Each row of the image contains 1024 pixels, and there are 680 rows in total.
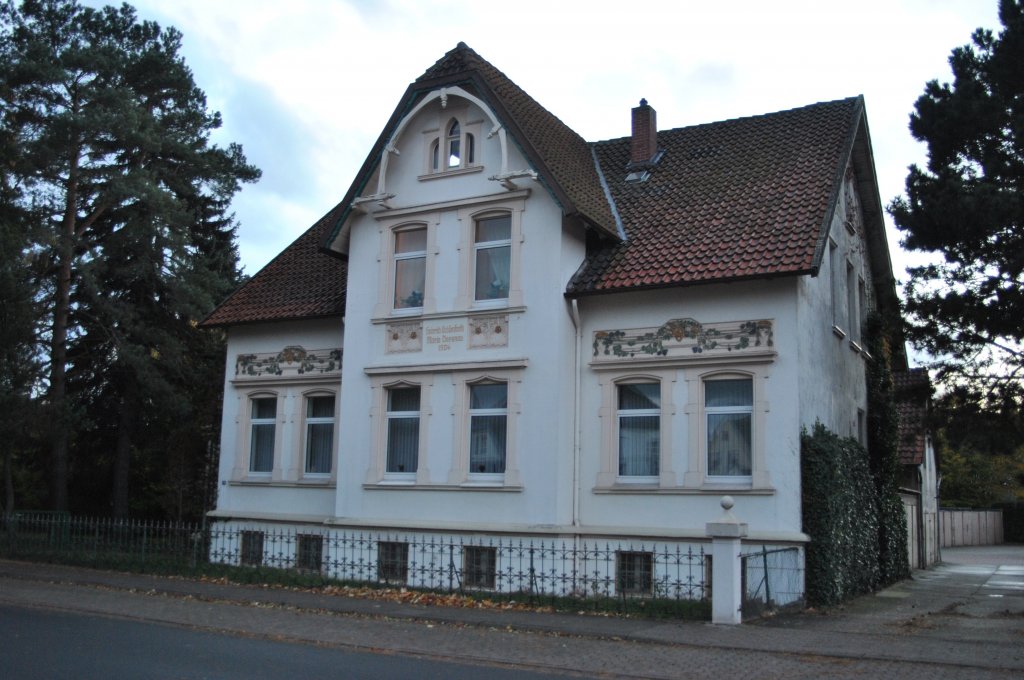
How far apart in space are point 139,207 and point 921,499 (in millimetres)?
23838

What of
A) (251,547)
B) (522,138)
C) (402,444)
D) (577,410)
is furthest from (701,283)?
(251,547)

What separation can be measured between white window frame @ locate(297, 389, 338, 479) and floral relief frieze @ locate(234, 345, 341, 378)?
1.50 feet

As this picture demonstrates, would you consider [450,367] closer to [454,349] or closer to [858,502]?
[454,349]

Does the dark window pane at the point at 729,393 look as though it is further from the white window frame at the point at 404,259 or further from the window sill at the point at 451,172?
Answer: the window sill at the point at 451,172

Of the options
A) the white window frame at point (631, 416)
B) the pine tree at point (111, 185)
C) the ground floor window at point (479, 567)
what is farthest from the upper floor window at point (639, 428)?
the pine tree at point (111, 185)

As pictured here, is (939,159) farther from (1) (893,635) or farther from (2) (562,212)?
(1) (893,635)

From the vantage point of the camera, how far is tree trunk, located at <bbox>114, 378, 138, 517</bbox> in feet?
110

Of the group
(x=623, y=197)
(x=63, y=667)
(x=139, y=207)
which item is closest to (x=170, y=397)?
Result: (x=139, y=207)

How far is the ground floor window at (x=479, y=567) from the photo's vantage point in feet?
59.6

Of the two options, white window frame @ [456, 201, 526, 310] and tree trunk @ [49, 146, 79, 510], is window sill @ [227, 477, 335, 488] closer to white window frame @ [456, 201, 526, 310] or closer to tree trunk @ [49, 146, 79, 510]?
white window frame @ [456, 201, 526, 310]

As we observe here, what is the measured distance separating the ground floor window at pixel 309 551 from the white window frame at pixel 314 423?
1334mm

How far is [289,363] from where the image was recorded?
73.0ft

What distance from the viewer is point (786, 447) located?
16.7m

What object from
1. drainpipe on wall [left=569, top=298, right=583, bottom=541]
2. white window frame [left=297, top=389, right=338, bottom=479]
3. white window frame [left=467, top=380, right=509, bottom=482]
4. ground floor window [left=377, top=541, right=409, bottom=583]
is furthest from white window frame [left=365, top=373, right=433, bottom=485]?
drainpipe on wall [left=569, top=298, right=583, bottom=541]
